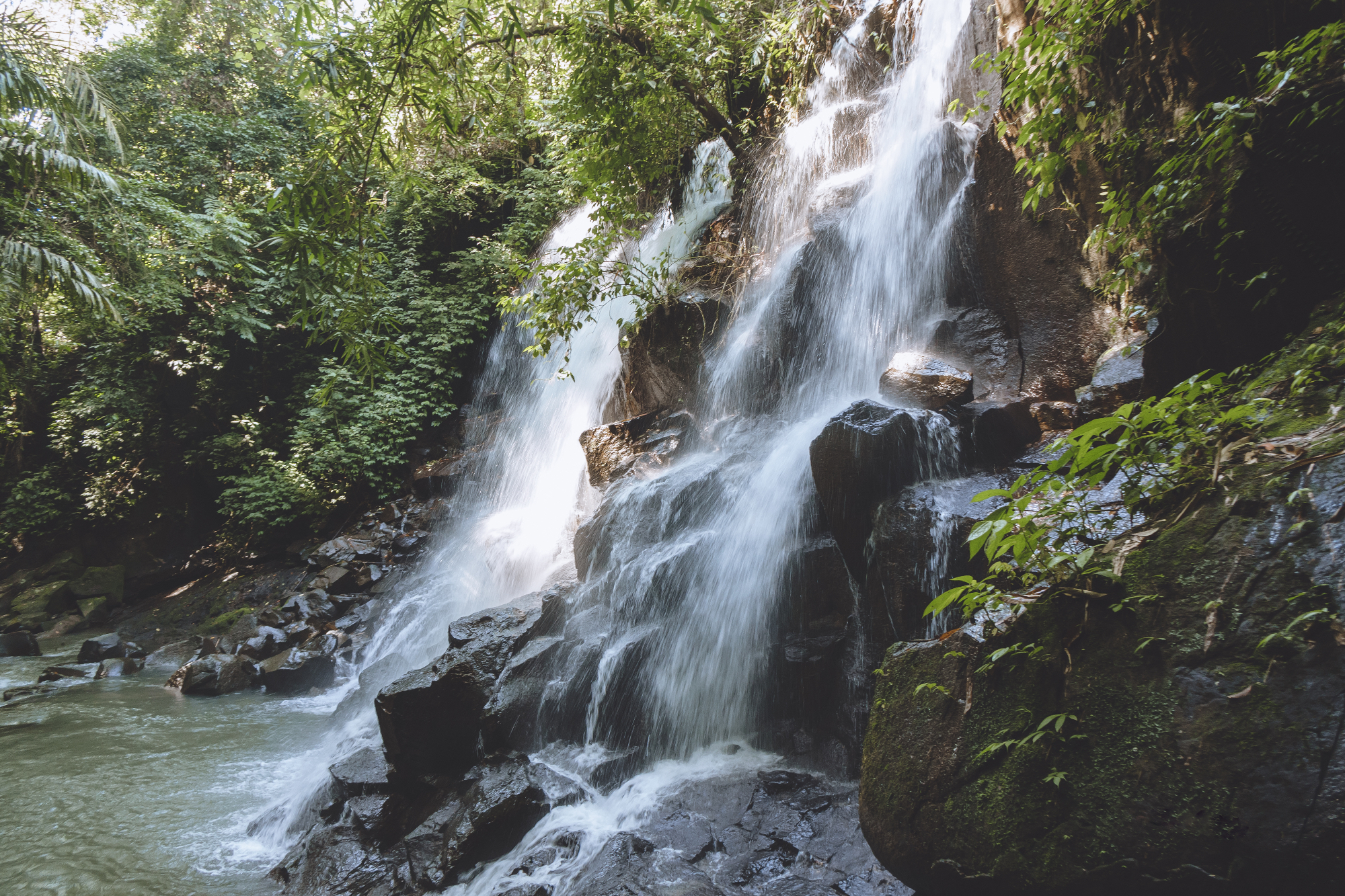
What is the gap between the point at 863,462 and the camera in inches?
181

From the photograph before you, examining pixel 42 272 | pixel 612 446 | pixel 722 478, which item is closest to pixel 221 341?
pixel 42 272

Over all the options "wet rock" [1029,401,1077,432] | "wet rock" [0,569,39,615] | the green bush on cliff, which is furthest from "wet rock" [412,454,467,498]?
the green bush on cliff

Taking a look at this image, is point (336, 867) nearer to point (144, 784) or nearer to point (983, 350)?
point (144, 784)

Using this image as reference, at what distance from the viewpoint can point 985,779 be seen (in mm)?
2229

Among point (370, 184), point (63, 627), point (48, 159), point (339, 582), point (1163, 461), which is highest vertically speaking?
point (370, 184)

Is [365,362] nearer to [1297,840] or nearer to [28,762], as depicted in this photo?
[1297,840]

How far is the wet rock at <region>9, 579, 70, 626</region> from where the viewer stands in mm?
11500

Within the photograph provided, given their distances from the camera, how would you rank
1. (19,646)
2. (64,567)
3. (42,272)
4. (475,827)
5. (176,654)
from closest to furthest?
(475,827) < (42,272) < (176,654) < (19,646) < (64,567)

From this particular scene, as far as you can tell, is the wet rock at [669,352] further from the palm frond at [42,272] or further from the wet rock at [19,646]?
the wet rock at [19,646]

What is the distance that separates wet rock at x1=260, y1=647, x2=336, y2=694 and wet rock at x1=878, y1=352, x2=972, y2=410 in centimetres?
824

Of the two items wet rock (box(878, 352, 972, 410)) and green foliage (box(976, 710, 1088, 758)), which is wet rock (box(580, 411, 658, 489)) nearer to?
wet rock (box(878, 352, 972, 410))

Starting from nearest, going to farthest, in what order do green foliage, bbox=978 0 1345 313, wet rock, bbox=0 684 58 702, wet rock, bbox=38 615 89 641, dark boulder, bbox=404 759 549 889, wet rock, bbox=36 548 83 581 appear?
green foliage, bbox=978 0 1345 313
dark boulder, bbox=404 759 549 889
wet rock, bbox=0 684 58 702
wet rock, bbox=38 615 89 641
wet rock, bbox=36 548 83 581

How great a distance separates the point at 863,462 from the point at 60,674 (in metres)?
11.6

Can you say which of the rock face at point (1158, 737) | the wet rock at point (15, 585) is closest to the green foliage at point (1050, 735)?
the rock face at point (1158, 737)
